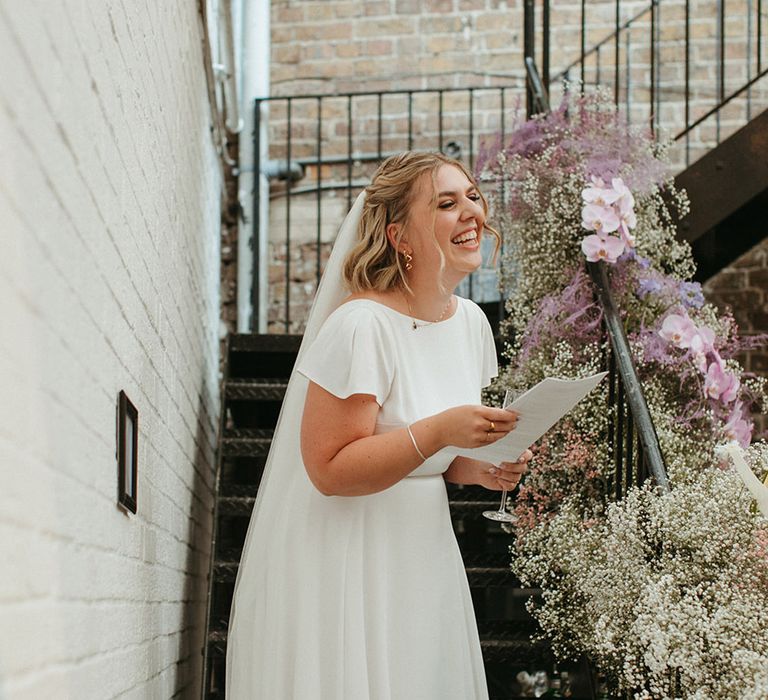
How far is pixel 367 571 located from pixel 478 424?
0.52 metres

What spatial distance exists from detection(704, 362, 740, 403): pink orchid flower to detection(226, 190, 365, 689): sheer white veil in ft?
4.70

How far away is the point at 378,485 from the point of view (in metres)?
2.19

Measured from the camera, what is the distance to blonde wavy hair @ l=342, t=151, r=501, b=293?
97.0 inches

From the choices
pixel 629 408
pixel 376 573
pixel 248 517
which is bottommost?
pixel 376 573

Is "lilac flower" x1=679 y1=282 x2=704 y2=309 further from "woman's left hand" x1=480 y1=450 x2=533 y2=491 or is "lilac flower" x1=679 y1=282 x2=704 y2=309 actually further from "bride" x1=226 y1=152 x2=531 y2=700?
"woman's left hand" x1=480 y1=450 x2=533 y2=491

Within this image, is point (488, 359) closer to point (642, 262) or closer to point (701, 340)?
point (701, 340)

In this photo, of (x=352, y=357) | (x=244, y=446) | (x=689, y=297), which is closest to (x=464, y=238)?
(x=352, y=357)

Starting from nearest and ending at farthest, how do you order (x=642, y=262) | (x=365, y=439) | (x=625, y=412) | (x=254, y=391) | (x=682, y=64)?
(x=365, y=439), (x=625, y=412), (x=642, y=262), (x=254, y=391), (x=682, y=64)

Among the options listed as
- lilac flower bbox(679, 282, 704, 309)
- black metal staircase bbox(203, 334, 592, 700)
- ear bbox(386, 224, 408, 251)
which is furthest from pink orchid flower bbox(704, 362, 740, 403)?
ear bbox(386, 224, 408, 251)

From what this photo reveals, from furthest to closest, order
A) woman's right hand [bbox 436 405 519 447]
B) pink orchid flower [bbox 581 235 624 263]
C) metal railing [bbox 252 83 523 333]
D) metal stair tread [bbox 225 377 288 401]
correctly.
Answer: metal railing [bbox 252 83 523 333], metal stair tread [bbox 225 377 288 401], pink orchid flower [bbox 581 235 624 263], woman's right hand [bbox 436 405 519 447]

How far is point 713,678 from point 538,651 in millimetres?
1273

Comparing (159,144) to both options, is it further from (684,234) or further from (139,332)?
(684,234)

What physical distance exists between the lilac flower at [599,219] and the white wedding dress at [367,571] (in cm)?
129

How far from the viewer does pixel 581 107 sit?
4086mm
